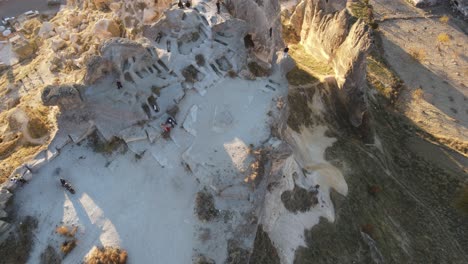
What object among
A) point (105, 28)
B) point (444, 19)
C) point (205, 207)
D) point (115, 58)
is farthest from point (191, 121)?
point (444, 19)

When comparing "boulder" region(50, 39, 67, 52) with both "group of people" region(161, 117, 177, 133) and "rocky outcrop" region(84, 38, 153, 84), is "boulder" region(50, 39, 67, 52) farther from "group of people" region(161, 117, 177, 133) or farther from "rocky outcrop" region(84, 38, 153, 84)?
"group of people" region(161, 117, 177, 133)

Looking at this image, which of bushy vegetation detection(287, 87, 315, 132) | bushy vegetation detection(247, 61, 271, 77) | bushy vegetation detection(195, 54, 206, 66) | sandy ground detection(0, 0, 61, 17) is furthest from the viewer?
sandy ground detection(0, 0, 61, 17)

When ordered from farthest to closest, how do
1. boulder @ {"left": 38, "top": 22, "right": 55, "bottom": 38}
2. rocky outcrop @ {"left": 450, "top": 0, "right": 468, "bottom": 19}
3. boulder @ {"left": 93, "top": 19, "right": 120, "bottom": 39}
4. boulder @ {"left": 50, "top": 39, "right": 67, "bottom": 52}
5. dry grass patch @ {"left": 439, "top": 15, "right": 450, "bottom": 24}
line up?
rocky outcrop @ {"left": 450, "top": 0, "right": 468, "bottom": 19} → dry grass patch @ {"left": 439, "top": 15, "right": 450, "bottom": 24} → boulder @ {"left": 38, "top": 22, "right": 55, "bottom": 38} → boulder @ {"left": 50, "top": 39, "right": 67, "bottom": 52} → boulder @ {"left": 93, "top": 19, "right": 120, "bottom": 39}

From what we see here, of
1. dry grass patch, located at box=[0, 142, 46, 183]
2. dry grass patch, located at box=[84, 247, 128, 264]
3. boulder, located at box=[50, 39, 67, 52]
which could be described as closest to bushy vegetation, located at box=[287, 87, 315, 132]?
dry grass patch, located at box=[84, 247, 128, 264]

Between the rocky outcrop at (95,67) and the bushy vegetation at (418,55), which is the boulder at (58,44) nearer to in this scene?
the rocky outcrop at (95,67)

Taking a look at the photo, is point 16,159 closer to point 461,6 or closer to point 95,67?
point 95,67

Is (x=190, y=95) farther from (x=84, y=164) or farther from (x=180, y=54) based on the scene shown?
(x=84, y=164)
